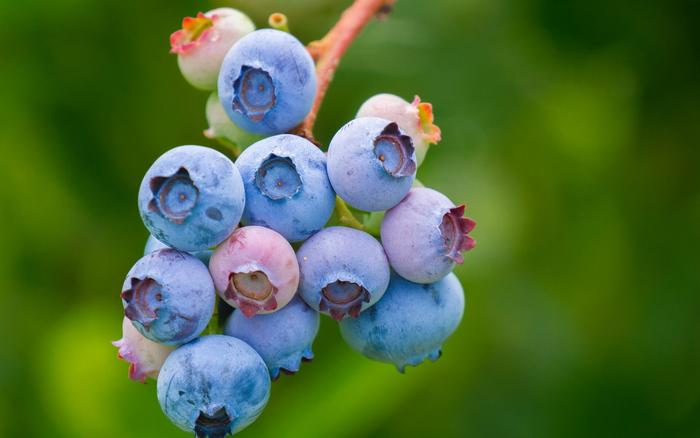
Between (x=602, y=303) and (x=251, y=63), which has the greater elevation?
(x=251, y=63)

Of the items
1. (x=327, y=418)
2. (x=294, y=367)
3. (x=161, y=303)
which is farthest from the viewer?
(x=327, y=418)

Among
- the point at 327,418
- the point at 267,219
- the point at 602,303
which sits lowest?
the point at 327,418

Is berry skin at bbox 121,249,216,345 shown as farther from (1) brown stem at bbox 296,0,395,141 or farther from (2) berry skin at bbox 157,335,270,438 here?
(1) brown stem at bbox 296,0,395,141

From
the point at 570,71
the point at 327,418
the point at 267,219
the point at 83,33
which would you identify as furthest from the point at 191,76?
the point at 570,71

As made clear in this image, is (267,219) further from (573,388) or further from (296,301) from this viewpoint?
(573,388)

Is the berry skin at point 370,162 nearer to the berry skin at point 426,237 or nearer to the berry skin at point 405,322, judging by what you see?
the berry skin at point 426,237

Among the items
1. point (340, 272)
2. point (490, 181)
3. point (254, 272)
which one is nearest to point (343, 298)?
point (340, 272)

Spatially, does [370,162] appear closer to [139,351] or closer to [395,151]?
[395,151]

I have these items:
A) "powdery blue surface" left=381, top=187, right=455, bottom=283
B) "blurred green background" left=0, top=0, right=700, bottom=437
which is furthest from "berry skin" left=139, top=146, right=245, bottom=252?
"blurred green background" left=0, top=0, right=700, bottom=437
